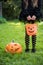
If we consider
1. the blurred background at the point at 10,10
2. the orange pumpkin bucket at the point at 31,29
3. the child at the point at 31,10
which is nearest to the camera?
the child at the point at 31,10

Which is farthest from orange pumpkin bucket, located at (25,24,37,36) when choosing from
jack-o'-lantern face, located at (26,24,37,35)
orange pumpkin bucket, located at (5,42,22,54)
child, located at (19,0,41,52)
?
orange pumpkin bucket, located at (5,42,22,54)

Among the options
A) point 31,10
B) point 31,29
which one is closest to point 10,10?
point 31,29

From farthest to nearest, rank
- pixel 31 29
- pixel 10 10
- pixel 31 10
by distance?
1. pixel 10 10
2. pixel 31 29
3. pixel 31 10

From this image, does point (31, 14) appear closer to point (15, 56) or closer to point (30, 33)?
point (30, 33)

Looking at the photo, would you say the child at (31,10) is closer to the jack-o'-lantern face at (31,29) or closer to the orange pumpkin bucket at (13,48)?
the jack-o'-lantern face at (31,29)

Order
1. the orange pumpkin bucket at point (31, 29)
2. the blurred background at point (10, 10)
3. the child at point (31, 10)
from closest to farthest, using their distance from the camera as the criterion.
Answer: the child at point (31, 10) → the orange pumpkin bucket at point (31, 29) → the blurred background at point (10, 10)

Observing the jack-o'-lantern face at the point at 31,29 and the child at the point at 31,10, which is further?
the jack-o'-lantern face at the point at 31,29

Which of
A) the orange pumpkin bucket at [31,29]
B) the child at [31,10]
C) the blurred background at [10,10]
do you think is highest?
the child at [31,10]

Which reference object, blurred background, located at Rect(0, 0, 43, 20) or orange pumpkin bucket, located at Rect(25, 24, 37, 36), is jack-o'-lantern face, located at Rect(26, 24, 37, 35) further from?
blurred background, located at Rect(0, 0, 43, 20)

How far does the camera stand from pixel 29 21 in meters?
7.98

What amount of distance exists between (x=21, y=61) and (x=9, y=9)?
46.4 feet

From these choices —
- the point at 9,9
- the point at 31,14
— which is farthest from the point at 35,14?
the point at 9,9

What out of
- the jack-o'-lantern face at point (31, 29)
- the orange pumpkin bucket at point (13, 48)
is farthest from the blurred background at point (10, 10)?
the jack-o'-lantern face at point (31, 29)

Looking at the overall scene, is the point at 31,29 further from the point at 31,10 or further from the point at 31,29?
the point at 31,10
